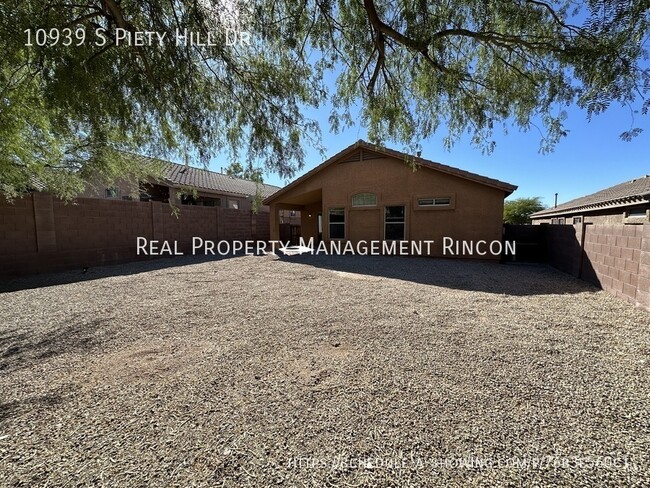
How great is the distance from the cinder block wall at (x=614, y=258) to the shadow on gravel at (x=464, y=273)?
0.38m

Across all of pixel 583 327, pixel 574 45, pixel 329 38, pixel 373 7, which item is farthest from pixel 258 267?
pixel 574 45

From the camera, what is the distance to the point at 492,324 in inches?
159

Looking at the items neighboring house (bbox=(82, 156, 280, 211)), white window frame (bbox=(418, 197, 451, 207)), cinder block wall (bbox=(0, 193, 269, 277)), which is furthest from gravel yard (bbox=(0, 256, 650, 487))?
neighboring house (bbox=(82, 156, 280, 211))

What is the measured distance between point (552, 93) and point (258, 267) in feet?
27.2

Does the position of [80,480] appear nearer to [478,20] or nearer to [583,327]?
[583,327]

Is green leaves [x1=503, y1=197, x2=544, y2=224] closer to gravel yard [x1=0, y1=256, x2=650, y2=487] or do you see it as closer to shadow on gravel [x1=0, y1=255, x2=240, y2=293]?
gravel yard [x1=0, y1=256, x2=650, y2=487]

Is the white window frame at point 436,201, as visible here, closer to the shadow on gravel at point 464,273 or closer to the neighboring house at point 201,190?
the shadow on gravel at point 464,273

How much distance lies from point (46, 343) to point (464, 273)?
29.3 feet

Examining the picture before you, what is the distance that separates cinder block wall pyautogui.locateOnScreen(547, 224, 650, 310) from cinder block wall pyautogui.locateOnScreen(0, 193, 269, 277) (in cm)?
1333

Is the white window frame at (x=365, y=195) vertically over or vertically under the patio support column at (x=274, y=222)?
over

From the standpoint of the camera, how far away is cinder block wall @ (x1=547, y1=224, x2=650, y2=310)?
4.66m

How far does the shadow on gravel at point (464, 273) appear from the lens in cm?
642

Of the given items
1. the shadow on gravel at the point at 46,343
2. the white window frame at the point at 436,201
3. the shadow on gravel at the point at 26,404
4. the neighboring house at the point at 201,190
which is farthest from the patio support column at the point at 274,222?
the shadow on gravel at the point at 26,404

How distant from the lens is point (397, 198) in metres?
11.7
